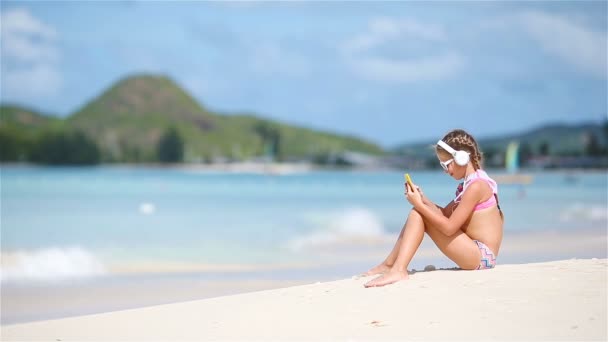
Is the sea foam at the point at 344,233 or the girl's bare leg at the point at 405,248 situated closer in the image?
the girl's bare leg at the point at 405,248

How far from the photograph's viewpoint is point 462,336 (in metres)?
A: 5.80

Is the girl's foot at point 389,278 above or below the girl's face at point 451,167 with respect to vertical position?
below

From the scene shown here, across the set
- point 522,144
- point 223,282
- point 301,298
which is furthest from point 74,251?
point 522,144

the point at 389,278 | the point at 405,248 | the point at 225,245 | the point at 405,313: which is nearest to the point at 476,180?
the point at 405,248

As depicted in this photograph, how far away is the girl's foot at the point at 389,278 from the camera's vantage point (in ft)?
23.1

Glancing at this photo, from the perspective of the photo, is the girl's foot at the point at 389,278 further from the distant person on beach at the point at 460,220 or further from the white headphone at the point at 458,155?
the white headphone at the point at 458,155

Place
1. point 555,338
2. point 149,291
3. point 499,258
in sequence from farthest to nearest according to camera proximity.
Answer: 1. point 499,258
2. point 149,291
3. point 555,338

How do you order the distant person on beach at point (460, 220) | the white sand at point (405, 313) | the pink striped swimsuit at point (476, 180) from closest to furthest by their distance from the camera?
the white sand at point (405, 313) < the distant person on beach at point (460, 220) < the pink striped swimsuit at point (476, 180)

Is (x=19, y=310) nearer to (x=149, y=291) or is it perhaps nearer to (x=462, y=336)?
(x=149, y=291)

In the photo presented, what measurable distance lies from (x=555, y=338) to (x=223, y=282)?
7689mm

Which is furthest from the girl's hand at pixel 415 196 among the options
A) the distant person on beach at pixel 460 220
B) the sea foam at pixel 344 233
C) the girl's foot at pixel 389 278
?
the sea foam at pixel 344 233

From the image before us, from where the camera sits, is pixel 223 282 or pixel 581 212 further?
pixel 581 212

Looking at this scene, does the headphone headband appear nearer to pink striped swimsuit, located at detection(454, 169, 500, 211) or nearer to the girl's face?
the girl's face

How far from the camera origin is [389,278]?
7.08m
